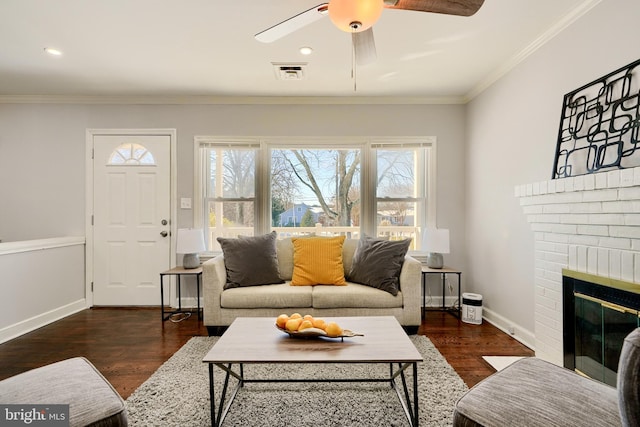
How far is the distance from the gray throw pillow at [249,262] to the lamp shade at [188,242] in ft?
1.43

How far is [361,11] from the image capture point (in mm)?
1436

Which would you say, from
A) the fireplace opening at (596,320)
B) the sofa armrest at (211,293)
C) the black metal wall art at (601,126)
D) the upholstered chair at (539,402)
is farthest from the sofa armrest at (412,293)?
the sofa armrest at (211,293)

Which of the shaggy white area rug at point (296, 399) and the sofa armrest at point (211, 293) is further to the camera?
the sofa armrest at point (211, 293)

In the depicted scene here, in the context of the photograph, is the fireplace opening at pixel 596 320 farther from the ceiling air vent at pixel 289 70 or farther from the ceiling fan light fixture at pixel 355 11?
the ceiling air vent at pixel 289 70

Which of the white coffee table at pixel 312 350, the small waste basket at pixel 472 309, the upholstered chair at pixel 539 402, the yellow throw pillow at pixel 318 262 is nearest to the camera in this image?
the upholstered chair at pixel 539 402

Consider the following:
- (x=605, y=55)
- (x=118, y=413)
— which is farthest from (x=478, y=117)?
(x=118, y=413)

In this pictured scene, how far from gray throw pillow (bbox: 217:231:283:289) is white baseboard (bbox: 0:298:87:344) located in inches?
76.5

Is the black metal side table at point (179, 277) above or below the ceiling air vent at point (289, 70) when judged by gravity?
below

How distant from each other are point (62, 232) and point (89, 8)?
2761mm

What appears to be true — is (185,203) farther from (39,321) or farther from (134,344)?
(39,321)

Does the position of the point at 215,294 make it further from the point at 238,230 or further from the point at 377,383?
the point at 377,383

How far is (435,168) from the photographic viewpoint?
393 centimetres

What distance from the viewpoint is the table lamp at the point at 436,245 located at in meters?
3.47

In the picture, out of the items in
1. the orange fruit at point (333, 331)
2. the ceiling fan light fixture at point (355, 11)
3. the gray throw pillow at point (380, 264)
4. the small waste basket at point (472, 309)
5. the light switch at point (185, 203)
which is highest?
the ceiling fan light fixture at point (355, 11)
